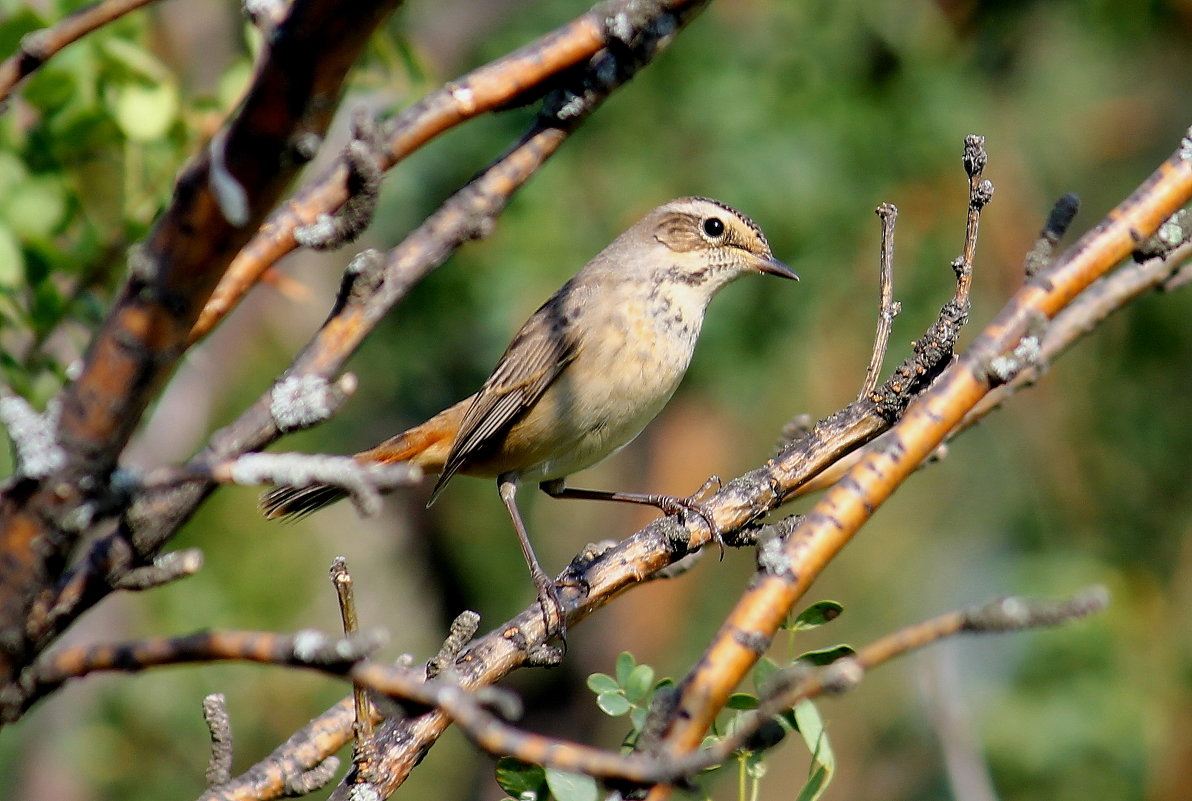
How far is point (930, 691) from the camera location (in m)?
2.79

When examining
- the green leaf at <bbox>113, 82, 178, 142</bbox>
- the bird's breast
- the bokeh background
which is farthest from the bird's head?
the green leaf at <bbox>113, 82, 178, 142</bbox>

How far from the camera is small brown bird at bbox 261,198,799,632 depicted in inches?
179

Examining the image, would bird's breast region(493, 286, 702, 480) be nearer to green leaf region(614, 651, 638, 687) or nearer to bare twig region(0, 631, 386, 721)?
green leaf region(614, 651, 638, 687)

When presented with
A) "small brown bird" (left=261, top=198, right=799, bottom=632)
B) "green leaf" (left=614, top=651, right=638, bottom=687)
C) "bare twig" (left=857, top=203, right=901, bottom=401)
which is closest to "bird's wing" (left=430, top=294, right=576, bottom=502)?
"small brown bird" (left=261, top=198, right=799, bottom=632)

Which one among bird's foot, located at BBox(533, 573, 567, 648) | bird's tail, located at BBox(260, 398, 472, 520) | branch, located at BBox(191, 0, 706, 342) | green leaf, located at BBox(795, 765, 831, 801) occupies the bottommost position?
green leaf, located at BBox(795, 765, 831, 801)

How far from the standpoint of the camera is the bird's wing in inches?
185

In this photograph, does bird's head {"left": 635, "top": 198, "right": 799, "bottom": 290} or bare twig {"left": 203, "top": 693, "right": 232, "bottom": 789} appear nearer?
bare twig {"left": 203, "top": 693, "right": 232, "bottom": 789}

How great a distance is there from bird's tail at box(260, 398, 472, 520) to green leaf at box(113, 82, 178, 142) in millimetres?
1480

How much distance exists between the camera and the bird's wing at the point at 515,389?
469 cm

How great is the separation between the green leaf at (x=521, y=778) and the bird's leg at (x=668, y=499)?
0.64m

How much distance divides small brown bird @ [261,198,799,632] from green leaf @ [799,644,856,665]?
7.45ft

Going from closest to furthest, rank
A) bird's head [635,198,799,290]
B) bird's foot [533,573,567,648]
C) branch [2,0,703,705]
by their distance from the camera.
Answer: branch [2,0,703,705] → bird's foot [533,573,567,648] → bird's head [635,198,799,290]

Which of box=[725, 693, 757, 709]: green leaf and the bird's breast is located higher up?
the bird's breast

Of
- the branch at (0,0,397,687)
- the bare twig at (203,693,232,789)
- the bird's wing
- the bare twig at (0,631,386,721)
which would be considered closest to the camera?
the bare twig at (0,631,386,721)
